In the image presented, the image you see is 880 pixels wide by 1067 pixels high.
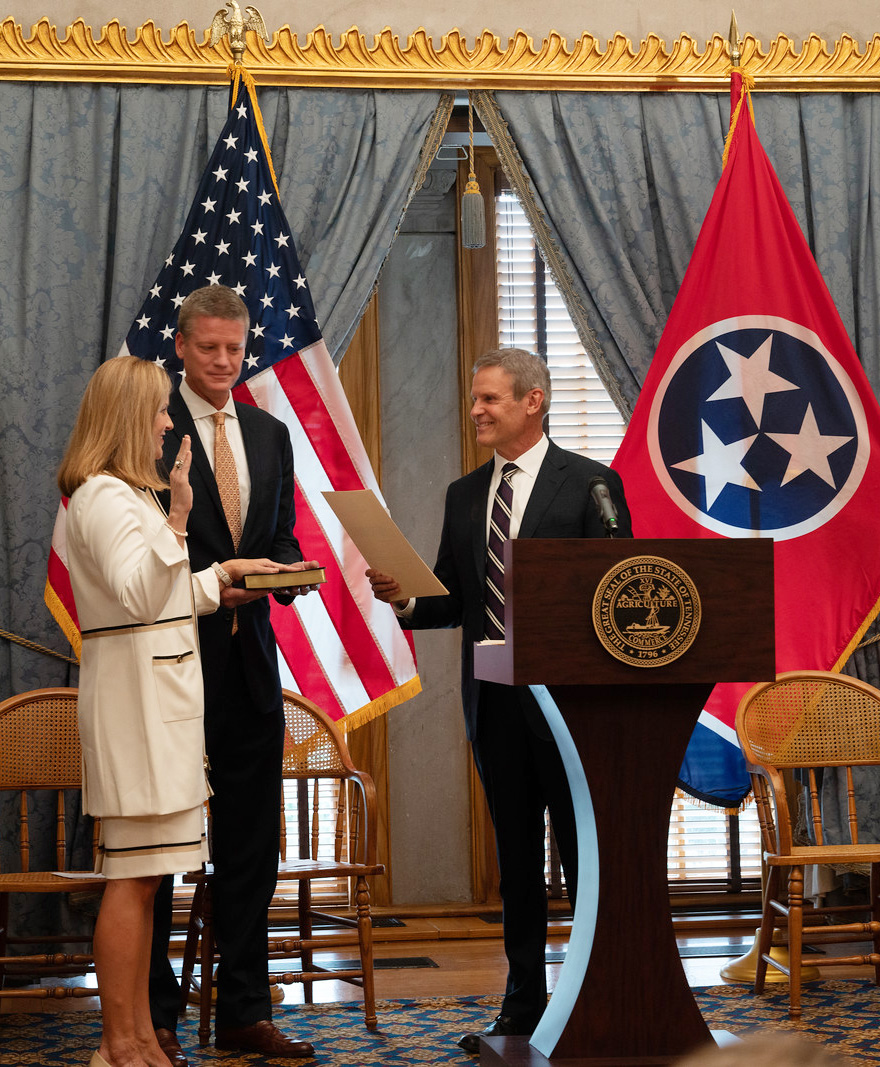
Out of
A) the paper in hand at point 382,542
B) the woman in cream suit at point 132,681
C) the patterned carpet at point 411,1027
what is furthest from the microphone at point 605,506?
the patterned carpet at point 411,1027

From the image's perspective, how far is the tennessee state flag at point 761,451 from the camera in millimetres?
4480

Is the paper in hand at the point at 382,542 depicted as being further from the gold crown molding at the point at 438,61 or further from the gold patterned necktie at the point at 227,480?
the gold crown molding at the point at 438,61

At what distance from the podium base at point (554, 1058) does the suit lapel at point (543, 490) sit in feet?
3.96

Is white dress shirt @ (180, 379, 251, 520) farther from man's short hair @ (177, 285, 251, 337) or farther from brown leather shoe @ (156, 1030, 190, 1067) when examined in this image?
brown leather shoe @ (156, 1030, 190, 1067)

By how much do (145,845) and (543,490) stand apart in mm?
1310

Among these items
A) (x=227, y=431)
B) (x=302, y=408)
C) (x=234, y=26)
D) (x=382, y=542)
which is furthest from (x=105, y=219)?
(x=382, y=542)

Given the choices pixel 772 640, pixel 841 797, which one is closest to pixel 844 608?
pixel 841 797

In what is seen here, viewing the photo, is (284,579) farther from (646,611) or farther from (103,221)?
(103,221)

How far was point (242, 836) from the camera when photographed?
3273 millimetres

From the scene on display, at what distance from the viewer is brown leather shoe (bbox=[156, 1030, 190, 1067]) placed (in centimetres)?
296

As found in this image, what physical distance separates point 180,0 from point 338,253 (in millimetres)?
1126

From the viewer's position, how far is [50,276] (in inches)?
176

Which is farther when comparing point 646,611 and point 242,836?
point 242,836

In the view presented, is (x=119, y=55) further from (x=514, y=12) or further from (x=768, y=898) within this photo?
(x=768, y=898)
